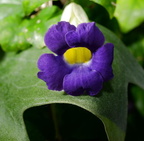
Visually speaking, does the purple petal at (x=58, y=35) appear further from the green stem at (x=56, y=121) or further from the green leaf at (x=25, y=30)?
the green stem at (x=56, y=121)

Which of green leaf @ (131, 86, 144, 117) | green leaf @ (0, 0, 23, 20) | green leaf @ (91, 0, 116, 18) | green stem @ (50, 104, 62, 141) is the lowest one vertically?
green leaf @ (131, 86, 144, 117)

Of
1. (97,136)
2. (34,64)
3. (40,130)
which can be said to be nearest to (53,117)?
(40,130)

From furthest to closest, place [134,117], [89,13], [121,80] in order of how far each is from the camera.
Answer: [134,117] → [89,13] → [121,80]

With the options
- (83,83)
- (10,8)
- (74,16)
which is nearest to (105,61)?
(83,83)

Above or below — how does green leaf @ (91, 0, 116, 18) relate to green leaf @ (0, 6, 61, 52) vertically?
above

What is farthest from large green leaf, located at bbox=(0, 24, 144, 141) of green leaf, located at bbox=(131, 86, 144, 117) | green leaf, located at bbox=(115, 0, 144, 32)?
green leaf, located at bbox=(131, 86, 144, 117)

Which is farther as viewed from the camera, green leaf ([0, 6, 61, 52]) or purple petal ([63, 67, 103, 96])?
green leaf ([0, 6, 61, 52])

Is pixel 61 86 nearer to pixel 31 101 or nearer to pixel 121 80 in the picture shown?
pixel 31 101

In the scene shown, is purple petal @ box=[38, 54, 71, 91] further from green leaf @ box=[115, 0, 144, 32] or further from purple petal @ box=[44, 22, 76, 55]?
green leaf @ box=[115, 0, 144, 32]
